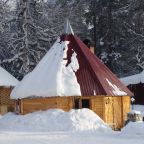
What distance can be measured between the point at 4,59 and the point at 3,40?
9.11 feet

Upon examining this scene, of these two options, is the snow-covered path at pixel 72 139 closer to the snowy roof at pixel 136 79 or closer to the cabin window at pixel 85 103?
the cabin window at pixel 85 103

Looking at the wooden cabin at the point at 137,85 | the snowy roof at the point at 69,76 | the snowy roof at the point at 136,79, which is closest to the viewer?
the snowy roof at the point at 69,76

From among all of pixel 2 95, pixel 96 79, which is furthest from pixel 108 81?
pixel 2 95

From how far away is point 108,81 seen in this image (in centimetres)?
2881

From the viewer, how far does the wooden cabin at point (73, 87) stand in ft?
89.7

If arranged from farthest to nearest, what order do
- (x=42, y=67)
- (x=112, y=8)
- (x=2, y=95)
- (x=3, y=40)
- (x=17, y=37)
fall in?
1. (x=112, y=8)
2. (x=3, y=40)
3. (x=17, y=37)
4. (x=2, y=95)
5. (x=42, y=67)

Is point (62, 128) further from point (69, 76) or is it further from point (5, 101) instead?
point (5, 101)

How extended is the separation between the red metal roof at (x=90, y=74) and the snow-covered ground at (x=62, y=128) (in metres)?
1.74

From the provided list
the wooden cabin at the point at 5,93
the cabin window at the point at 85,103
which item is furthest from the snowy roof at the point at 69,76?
the wooden cabin at the point at 5,93

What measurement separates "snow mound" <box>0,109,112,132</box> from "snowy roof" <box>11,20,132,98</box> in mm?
1386

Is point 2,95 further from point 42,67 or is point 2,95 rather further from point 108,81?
point 108,81

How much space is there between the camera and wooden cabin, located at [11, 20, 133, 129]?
27.3 meters

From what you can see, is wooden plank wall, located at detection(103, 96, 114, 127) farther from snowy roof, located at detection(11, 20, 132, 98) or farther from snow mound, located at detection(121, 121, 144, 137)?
snow mound, located at detection(121, 121, 144, 137)

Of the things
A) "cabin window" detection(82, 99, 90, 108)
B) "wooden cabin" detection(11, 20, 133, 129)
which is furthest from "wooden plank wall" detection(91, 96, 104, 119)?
"cabin window" detection(82, 99, 90, 108)
